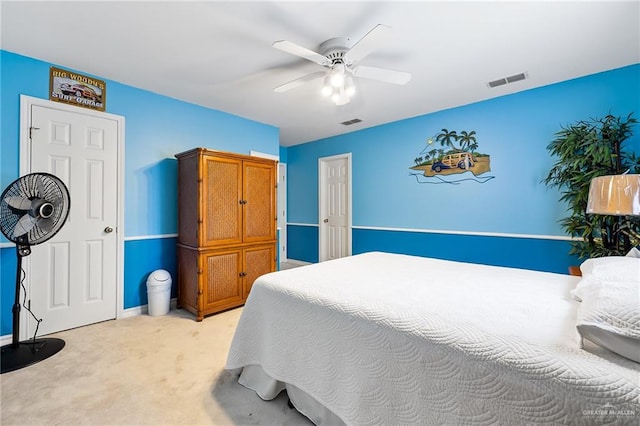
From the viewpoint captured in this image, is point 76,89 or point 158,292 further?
point 158,292

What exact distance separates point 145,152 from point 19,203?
45.7 inches

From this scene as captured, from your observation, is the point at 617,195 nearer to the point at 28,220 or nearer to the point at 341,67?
the point at 341,67

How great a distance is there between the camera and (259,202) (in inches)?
131

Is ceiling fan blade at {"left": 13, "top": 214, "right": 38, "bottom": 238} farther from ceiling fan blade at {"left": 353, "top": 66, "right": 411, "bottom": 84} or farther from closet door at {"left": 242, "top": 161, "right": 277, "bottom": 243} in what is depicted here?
ceiling fan blade at {"left": 353, "top": 66, "right": 411, "bottom": 84}

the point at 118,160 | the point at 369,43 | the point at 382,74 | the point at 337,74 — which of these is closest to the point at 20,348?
the point at 118,160

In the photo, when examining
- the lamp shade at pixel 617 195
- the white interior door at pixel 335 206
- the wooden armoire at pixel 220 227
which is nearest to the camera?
the lamp shade at pixel 617 195

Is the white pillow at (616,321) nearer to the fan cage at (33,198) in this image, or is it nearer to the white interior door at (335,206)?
the fan cage at (33,198)

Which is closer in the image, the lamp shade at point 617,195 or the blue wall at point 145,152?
the lamp shade at point 617,195

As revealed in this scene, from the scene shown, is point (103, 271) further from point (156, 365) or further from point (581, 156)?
point (581, 156)

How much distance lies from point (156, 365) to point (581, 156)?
3.73 metres


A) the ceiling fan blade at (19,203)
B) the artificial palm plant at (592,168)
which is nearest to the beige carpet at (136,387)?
the ceiling fan blade at (19,203)

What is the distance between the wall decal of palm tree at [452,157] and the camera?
3.31 meters

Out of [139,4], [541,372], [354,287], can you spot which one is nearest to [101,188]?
[139,4]

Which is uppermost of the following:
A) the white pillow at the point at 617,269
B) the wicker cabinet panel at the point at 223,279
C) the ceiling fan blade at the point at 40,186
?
the ceiling fan blade at the point at 40,186
